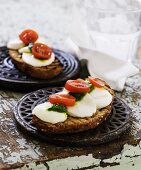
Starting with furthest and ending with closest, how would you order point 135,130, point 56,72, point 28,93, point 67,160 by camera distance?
point 56,72, point 28,93, point 135,130, point 67,160

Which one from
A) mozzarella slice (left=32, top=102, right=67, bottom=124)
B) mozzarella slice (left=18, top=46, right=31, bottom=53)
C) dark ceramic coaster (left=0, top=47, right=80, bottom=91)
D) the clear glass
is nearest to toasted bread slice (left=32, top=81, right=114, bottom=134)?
mozzarella slice (left=32, top=102, right=67, bottom=124)

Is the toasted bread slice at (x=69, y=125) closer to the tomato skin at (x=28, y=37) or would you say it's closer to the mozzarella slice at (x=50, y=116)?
the mozzarella slice at (x=50, y=116)

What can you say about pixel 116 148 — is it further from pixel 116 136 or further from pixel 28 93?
pixel 28 93

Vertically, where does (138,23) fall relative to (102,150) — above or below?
above

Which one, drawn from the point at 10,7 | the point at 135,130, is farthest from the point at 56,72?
the point at 10,7

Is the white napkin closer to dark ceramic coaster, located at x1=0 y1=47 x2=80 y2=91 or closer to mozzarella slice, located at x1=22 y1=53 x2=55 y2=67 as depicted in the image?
dark ceramic coaster, located at x1=0 y1=47 x2=80 y2=91

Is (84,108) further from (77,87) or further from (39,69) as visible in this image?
(39,69)

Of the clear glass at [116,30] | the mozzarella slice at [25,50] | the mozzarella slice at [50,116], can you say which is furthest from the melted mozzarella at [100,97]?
the clear glass at [116,30]
